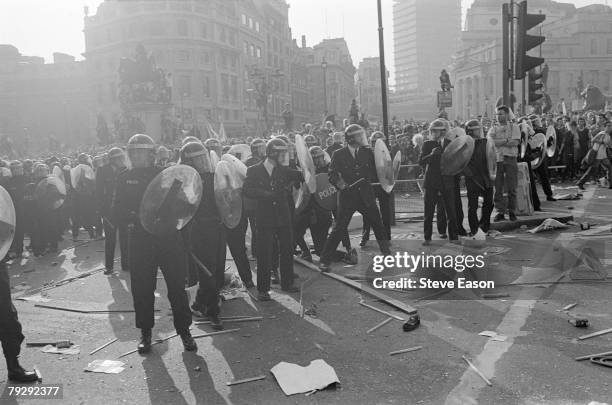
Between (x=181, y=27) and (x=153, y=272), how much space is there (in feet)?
233

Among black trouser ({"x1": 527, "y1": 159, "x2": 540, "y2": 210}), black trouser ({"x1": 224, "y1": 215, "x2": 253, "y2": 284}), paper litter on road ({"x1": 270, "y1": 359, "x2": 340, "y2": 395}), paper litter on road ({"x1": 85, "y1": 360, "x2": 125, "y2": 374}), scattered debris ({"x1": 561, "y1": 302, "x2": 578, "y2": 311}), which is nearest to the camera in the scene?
paper litter on road ({"x1": 270, "y1": 359, "x2": 340, "y2": 395})

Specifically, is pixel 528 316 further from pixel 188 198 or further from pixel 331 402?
pixel 188 198

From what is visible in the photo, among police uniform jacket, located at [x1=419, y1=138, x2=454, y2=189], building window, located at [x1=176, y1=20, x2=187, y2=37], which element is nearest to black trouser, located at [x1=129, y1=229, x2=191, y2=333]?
police uniform jacket, located at [x1=419, y1=138, x2=454, y2=189]

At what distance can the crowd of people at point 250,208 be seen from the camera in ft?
18.3

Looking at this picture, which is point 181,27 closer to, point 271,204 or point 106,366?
point 271,204

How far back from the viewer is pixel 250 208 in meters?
8.25

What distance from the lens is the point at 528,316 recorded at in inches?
228

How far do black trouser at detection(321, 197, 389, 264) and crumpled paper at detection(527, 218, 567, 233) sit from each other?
322cm

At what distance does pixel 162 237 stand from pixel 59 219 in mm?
8286

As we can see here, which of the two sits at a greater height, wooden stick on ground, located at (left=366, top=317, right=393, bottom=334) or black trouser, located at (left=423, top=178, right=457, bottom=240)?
black trouser, located at (left=423, top=178, right=457, bottom=240)

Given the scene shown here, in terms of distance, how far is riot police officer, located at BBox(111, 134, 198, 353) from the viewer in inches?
217

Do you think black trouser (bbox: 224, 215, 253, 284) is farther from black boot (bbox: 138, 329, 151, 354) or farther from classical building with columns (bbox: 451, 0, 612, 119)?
classical building with columns (bbox: 451, 0, 612, 119)

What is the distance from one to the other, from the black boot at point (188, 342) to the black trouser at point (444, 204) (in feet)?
16.6

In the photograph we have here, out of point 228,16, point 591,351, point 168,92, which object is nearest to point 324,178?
point 591,351
